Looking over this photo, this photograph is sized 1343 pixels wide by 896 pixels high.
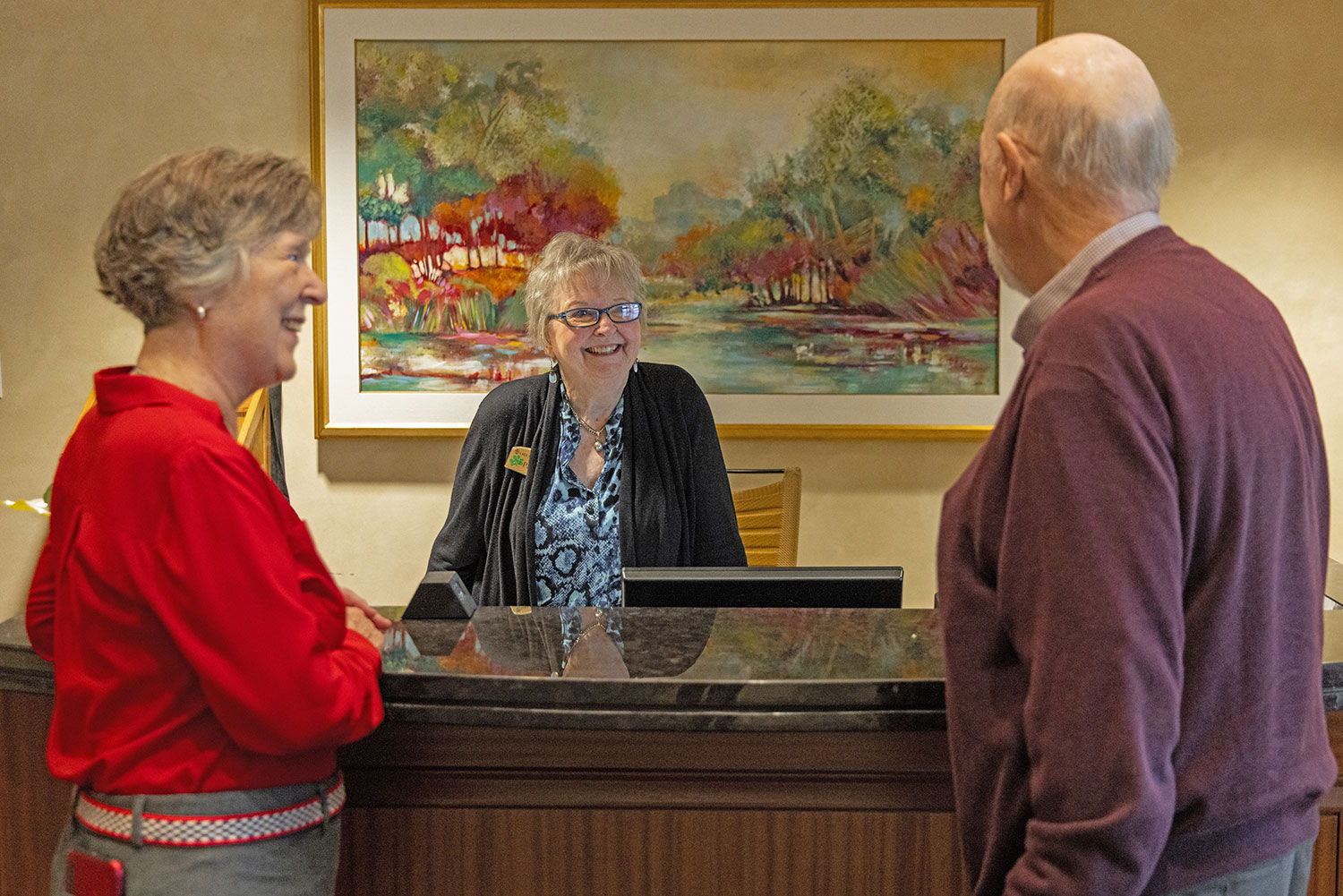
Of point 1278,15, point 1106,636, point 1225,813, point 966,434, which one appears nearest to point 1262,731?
point 1225,813

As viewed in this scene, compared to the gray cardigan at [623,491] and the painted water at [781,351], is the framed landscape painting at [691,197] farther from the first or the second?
the gray cardigan at [623,491]

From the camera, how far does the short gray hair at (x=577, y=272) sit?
9.09 ft

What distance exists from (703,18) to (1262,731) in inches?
134

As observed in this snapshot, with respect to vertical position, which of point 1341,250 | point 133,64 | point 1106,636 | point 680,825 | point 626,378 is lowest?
point 680,825

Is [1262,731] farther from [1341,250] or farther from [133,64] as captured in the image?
[133,64]

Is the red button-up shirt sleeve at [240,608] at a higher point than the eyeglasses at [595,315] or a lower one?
lower

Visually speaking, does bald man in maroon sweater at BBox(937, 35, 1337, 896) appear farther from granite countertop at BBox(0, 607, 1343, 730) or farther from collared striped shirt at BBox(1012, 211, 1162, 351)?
granite countertop at BBox(0, 607, 1343, 730)

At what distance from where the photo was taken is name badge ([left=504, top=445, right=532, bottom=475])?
2713 millimetres

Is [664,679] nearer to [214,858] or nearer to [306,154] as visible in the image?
[214,858]

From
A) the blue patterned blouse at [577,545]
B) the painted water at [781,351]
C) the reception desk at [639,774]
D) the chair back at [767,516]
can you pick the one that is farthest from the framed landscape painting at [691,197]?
the reception desk at [639,774]

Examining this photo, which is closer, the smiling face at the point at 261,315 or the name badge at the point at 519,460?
the smiling face at the point at 261,315

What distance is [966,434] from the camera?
416 centimetres

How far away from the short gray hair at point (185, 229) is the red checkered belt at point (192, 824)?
20.9 inches

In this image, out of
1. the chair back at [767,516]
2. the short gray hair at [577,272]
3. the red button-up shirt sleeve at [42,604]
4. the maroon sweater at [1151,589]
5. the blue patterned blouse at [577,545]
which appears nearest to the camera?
the maroon sweater at [1151,589]
